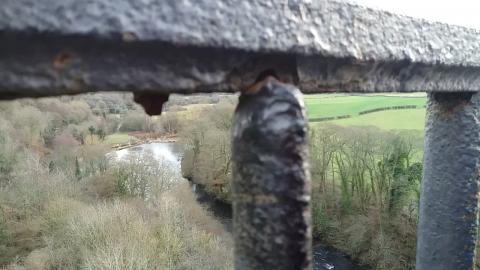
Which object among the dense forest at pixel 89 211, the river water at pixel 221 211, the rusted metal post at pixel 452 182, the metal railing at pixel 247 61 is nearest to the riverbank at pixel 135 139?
the river water at pixel 221 211

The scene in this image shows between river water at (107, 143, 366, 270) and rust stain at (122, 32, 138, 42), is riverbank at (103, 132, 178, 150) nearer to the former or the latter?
river water at (107, 143, 366, 270)

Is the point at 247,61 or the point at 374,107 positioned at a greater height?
the point at 374,107

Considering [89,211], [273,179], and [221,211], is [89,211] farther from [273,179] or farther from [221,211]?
[273,179]

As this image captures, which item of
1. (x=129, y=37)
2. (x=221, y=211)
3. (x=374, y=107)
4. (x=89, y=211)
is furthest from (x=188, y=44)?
(x=374, y=107)

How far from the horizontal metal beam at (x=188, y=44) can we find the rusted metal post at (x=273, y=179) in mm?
61

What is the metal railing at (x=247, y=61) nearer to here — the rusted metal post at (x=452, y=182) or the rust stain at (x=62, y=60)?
the rust stain at (x=62, y=60)

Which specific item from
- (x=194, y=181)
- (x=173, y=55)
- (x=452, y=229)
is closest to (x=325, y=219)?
(x=194, y=181)

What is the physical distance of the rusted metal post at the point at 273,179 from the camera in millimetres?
647

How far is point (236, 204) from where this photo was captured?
675mm

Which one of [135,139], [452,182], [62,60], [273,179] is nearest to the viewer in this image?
[62,60]

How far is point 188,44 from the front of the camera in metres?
0.58

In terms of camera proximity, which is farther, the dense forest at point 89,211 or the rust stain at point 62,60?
the dense forest at point 89,211

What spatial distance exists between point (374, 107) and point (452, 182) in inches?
667

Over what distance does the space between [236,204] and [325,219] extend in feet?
43.6
